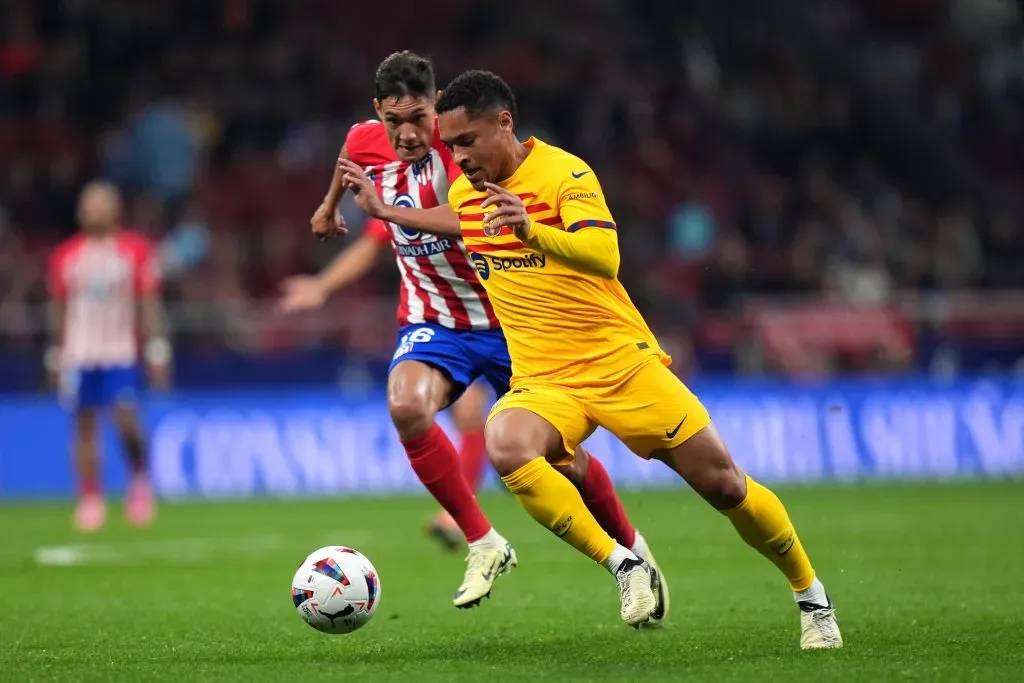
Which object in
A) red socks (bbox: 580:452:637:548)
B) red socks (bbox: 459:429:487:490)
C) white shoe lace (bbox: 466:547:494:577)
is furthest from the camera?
red socks (bbox: 459:429:487:490)

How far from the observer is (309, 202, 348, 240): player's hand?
22.0 feet

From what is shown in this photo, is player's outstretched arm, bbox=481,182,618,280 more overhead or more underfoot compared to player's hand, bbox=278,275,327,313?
more overhead

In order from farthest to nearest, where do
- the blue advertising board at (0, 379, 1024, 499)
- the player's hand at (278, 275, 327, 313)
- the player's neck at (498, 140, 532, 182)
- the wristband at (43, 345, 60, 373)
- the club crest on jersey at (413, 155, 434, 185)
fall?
the blue advertising board at (0, 379, 1024, 499) → the wristband at (43, 345, 60, 373) → the player's hand at (278, 275, 327, 313) → the club crest on jersey at (413, 155, 434, 185) → the player's neck at (498, 140, 532, 182)

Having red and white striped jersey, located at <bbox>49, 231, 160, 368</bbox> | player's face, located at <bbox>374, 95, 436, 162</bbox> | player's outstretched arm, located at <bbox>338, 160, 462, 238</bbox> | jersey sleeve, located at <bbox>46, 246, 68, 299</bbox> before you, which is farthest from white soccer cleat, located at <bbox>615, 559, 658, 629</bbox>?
jersey sleeve, located at <bbox>46, 246, 68, 299</bbox>

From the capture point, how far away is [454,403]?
938 centimetres

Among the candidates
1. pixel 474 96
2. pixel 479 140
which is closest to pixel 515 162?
pixel 479 140

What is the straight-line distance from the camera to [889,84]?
24188 mm

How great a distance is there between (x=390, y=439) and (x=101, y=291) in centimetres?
403

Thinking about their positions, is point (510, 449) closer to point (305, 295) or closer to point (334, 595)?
point (334, 595)

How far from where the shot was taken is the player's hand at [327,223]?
6715 millimetres

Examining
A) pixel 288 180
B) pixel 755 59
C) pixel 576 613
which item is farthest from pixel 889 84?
pixel 576 613

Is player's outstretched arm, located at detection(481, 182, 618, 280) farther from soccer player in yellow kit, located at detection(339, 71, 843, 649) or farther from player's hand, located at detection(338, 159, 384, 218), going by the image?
player's hand, located at detection(338, 159, 384, 218)

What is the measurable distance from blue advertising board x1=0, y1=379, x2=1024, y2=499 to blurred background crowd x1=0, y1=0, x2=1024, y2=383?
686 mm

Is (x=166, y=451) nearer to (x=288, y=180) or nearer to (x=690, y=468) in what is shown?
(x=288, y=180)
